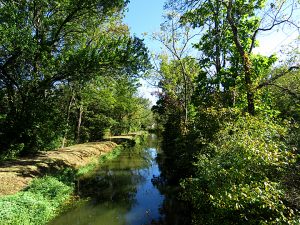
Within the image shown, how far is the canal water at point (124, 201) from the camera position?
39.6 feet

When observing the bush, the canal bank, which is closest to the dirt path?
the canal bank

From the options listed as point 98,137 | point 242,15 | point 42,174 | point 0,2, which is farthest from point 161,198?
point 98,137

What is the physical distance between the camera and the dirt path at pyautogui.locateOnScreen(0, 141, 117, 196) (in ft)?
44.1

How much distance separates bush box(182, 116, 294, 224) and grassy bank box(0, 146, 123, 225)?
5.87 meters

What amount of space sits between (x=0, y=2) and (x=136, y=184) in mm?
13426

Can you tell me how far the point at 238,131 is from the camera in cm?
1048

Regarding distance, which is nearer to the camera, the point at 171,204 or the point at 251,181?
the point at 251,181

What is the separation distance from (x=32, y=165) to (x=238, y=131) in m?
12.5

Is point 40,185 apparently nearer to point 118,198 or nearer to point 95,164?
point 118,198

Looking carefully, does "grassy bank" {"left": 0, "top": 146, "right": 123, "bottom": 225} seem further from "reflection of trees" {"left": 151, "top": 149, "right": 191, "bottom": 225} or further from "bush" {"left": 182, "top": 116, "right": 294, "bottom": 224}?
"bush" {"left": 182, "top": 116, "right": 294, "bottom": 224}

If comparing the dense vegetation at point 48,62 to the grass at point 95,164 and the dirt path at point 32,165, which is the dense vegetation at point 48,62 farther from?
the grass at point 95,164

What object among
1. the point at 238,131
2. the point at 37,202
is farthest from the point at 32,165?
the point at 238,131

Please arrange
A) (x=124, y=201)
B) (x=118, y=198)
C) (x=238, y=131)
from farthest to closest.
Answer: (x=118, y=198) → (x=124, y=201) → (x=238, y=131)

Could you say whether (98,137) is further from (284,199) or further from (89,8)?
(284,199)
